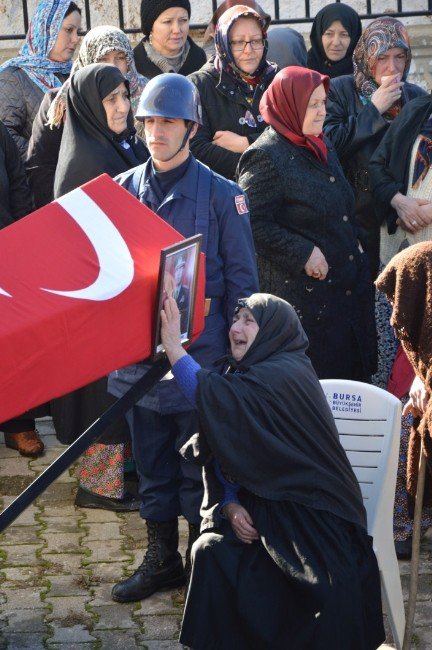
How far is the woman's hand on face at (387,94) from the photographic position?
6.57 m

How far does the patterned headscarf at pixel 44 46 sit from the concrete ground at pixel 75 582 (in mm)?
2110

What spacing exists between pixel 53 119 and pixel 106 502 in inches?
71.3

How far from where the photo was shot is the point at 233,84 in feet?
21.2

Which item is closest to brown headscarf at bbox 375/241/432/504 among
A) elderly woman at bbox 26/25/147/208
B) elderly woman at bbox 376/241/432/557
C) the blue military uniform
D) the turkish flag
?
elderly woman at bbox 376/241/432/557

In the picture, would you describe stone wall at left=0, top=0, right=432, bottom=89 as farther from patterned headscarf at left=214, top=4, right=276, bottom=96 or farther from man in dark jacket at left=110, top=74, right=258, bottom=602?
man in dark jacket at left=110, top=74, right=258, bottom=602

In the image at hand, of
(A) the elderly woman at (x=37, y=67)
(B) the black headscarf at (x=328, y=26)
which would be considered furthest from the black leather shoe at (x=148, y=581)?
(B) the black headscarf at (x=328, y=26)

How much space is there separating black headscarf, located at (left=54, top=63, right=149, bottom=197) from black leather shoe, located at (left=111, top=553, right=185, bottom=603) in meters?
1.72

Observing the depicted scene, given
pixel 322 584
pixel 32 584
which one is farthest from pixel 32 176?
pixel 322 584

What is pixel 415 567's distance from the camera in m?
4.57

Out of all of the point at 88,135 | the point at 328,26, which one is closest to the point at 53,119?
the point at 88,135

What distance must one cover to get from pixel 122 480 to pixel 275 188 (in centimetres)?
153

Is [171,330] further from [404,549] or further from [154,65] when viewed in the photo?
[154,65]

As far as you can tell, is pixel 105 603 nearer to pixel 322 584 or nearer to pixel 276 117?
pixel 322 584

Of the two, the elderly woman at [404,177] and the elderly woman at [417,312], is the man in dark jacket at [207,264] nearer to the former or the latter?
the elderly woman at [417,312]
